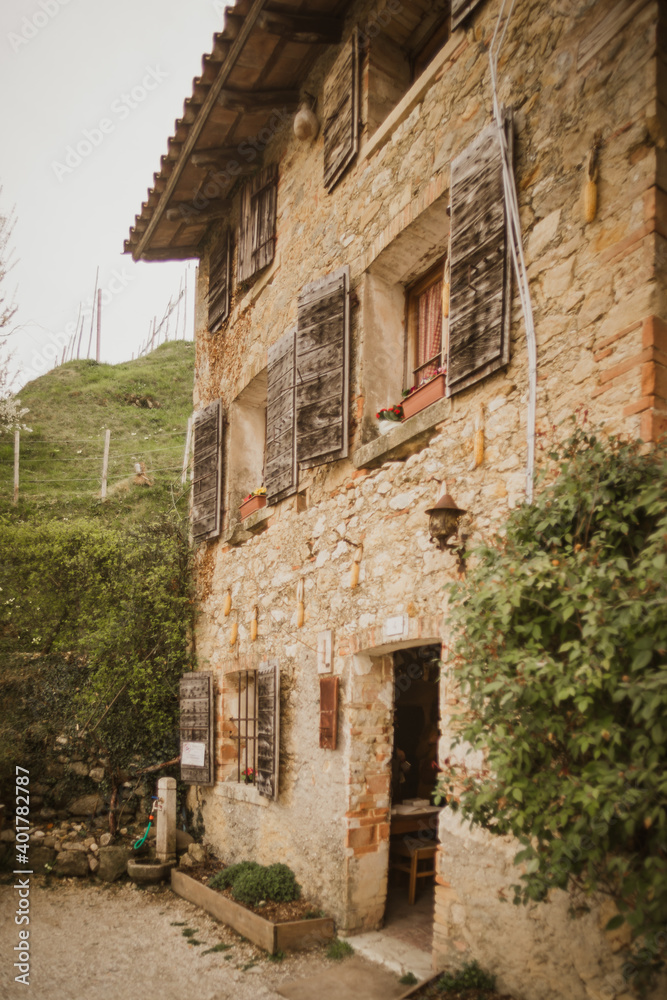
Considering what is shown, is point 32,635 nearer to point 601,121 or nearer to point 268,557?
point 268,557

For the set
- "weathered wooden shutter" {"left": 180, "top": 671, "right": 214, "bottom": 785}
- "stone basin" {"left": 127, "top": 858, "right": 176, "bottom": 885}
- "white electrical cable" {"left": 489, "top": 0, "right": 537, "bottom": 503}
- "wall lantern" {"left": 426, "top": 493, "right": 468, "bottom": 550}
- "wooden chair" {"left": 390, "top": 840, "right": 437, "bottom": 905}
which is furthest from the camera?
"weathered wooden shutter" {"left": 180, "top": 671, "right": 214, "bottom": 785}

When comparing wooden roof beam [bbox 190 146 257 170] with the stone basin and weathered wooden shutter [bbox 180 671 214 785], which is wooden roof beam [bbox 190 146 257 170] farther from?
the stone basin

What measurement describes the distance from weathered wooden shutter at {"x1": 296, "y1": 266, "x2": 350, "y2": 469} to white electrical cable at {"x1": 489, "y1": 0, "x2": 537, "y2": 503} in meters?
1.78

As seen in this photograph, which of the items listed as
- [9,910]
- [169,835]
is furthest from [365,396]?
[9,910]

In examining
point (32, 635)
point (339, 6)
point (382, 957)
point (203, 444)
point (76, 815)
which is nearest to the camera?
point (382, 957)

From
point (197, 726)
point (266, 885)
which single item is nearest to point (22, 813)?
point (197, 726)

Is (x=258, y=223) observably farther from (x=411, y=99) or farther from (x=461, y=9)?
(x=461, y=9)

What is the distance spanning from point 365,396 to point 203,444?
3.59m

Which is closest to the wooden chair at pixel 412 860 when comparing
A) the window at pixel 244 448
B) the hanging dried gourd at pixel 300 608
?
the hanging dried gourd at pixel 300 608

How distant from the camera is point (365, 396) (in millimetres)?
5371

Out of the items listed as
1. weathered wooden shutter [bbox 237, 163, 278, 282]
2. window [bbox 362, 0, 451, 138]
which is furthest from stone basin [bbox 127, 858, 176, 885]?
window [bbox 362, 0, 451, 138]

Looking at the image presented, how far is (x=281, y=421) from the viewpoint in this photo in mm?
6402

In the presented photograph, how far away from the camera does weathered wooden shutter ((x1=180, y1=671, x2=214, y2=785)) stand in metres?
7.28

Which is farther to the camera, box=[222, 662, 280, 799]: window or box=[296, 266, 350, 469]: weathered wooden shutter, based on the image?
box=[222, 662, 280, 799]: window
